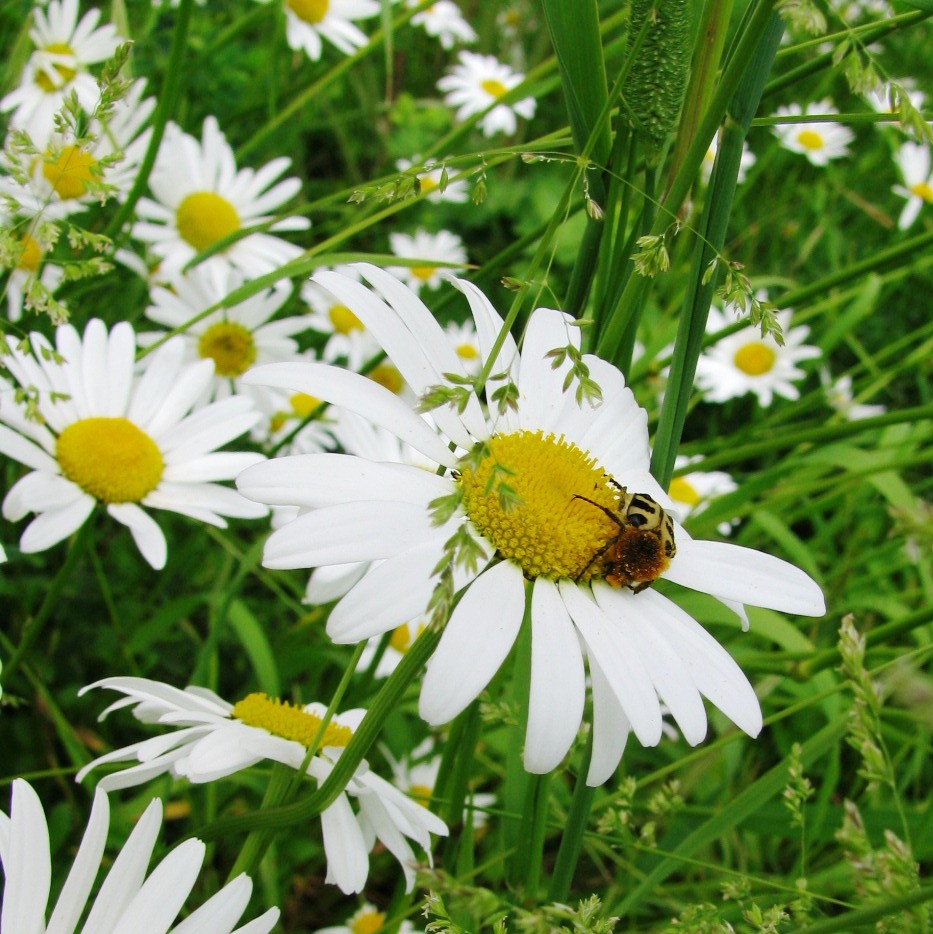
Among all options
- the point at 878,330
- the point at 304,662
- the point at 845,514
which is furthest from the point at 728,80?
the point at 878,330

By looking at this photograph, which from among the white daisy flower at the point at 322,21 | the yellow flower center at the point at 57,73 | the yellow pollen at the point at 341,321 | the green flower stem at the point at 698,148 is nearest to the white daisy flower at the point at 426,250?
the yellow pollen at the point at 341,321

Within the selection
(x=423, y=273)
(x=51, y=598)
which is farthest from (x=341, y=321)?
(x=51, y=598)

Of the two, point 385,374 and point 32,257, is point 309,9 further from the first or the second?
point 32,257

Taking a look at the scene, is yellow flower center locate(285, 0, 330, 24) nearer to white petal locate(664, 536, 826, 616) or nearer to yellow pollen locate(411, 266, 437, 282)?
yellow pollen locate(411, 266, 437, 282)

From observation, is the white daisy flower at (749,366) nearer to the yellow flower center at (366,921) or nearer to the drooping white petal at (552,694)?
the yellow flower center at (366,921)

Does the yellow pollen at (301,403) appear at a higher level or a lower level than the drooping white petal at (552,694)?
higher
